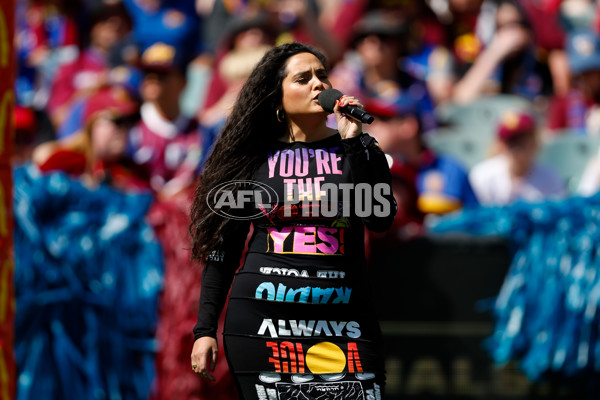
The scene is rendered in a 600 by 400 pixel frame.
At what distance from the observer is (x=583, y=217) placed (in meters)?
5.48

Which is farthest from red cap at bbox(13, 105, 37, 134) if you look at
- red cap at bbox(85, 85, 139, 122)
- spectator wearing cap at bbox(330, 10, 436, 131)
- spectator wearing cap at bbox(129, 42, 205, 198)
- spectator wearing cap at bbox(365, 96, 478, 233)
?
spectator wearing cap at bbox(365, 96, 478, 233)

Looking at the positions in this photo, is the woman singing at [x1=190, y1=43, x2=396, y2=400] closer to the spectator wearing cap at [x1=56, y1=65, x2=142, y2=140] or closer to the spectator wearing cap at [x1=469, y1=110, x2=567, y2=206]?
the spectator wearing cap at [x1=469, y1=110, x2=567, y2=206]

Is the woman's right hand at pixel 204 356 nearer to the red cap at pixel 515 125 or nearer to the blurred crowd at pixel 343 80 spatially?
the blurred crowd at pixel 343 80

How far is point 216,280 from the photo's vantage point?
3.64m

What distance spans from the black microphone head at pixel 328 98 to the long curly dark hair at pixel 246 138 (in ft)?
0.87

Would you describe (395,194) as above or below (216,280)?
above

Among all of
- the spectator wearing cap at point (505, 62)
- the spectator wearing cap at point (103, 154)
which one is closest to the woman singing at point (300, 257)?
the spectator wearing cap at point (103, 154)

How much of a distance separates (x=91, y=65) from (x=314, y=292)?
540cm

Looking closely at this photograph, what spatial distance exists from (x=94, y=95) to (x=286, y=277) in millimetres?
4138

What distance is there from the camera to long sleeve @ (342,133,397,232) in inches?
136

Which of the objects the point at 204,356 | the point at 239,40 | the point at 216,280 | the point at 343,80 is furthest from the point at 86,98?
the point at 204,356

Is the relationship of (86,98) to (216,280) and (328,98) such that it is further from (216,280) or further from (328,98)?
(328,98)

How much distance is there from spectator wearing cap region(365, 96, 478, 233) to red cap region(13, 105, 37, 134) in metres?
2.45

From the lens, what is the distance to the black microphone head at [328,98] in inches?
134
